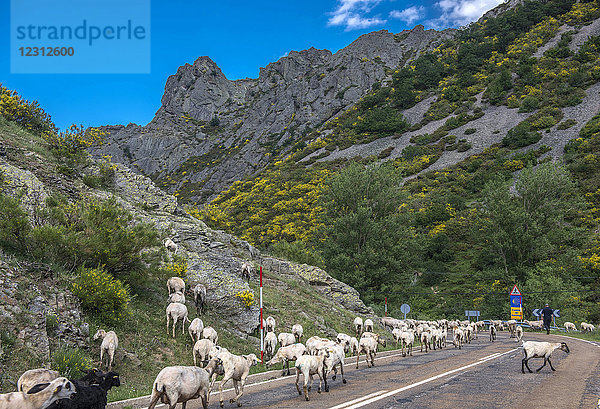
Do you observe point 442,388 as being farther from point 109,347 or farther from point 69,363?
point 69,363

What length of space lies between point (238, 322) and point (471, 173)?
64398 mm

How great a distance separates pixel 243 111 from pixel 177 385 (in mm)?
149109

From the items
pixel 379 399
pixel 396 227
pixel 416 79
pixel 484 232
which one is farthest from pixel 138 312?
pixel 416 79

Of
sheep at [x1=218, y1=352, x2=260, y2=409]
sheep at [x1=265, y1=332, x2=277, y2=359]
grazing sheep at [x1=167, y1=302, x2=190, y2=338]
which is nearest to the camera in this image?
sheep at [x1=218, y1=352, x2=260, y2=409]

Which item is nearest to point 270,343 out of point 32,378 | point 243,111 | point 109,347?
point 109,347

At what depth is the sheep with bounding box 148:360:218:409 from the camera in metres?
6.58

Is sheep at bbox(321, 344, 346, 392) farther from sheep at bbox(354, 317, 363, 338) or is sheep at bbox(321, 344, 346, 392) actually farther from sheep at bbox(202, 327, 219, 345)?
sheep at bbox(354, 317, 363, 338)

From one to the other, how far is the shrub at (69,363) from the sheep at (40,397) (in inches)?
106

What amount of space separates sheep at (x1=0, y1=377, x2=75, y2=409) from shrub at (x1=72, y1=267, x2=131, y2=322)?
5596mm

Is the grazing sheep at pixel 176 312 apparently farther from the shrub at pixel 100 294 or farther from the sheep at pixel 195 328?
the shrub at pixel 100 294

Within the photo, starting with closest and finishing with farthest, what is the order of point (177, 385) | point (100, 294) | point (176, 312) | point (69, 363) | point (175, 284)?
point (177, 385) < point (69, 363) < point (100, 294) < point (176, 312) < point (175, 284)

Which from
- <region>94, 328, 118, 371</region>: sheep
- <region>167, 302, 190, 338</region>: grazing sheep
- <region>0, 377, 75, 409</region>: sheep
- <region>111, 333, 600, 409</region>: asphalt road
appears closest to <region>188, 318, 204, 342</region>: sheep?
<region>167, 302, 190, 338</region>: grazing sheep

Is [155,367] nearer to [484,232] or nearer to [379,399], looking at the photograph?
[379,399]

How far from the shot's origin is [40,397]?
18.3 ft
